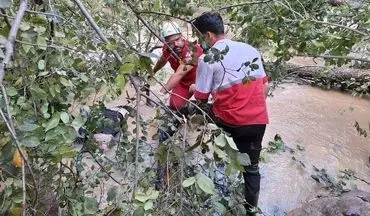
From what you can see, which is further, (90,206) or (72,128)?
(90,206)

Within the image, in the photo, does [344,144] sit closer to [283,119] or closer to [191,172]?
[283,119]

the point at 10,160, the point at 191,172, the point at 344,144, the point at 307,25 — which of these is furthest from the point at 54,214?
the point at 344,144

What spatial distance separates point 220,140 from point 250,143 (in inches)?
78.0

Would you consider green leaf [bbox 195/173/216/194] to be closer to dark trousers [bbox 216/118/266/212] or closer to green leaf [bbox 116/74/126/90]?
green leaf [bbox 116/74/126/90]

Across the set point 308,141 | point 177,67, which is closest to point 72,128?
point 177,67

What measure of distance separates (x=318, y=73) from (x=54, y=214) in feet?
22.4

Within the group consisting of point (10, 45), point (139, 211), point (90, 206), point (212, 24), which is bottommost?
point (90, 206)

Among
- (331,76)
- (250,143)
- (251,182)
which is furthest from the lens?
(331,76)

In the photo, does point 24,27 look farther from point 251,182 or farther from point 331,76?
point 331,76

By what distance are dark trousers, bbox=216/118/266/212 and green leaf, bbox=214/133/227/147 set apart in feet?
6.11

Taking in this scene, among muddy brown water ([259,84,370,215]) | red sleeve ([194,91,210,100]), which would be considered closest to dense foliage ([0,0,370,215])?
red sleeve ([194,91,210,100])

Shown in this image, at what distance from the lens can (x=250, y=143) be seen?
3.40 metres

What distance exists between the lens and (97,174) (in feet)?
9.97

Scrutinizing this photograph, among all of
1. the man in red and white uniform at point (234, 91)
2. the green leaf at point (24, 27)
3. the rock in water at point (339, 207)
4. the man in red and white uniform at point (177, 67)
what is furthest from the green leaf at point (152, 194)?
the rock in water at point (339, 207)
